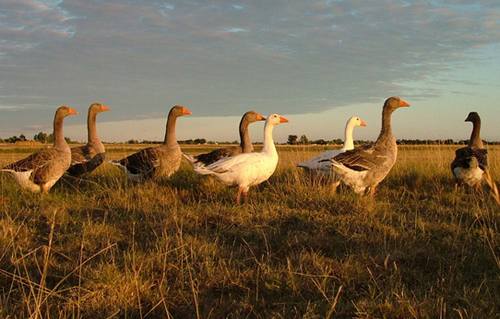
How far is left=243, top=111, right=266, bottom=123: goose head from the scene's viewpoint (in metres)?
11.7

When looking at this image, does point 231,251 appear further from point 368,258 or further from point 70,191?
point 70,191

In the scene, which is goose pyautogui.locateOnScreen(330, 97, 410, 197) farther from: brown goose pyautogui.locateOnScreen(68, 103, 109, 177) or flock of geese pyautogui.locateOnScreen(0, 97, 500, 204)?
brown goose pyautogui.locateOnScreen(68, 103, 109, 177)

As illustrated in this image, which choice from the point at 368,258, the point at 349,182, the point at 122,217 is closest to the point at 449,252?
the point at 368,258

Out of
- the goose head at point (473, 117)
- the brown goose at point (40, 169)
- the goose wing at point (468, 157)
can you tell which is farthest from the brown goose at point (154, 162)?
the goose head at point (473, 117)

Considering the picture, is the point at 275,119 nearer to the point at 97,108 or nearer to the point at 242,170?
the point at 242,170

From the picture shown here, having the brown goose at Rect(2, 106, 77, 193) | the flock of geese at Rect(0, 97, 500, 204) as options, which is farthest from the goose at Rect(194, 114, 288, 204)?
the brown goose at Rect(2, 106, 77, 193)

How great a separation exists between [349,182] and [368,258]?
395 centimetres

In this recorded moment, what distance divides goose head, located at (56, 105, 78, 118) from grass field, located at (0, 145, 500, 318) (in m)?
3.86

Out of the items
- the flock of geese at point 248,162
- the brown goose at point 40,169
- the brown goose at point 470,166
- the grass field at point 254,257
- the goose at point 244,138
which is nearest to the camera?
the grass field at point 254,257

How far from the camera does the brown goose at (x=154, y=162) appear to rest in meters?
10.8

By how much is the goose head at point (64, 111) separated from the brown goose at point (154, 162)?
1.85 meters

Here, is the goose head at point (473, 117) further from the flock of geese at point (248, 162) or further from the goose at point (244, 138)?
the goose at point (244, 138)

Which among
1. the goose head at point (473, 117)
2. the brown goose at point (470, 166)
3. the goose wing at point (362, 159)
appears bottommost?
the brown goose at point (470, 166)

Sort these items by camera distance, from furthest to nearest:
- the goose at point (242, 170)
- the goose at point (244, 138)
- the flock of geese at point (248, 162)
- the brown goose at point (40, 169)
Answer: the goose at point (244, 138)
the brown goose at point (40, 169)
the flock of geese at point (248, 162)
the goose at point (242, 170)
